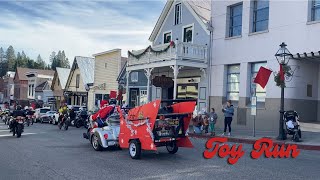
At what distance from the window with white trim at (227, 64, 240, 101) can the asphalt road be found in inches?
404

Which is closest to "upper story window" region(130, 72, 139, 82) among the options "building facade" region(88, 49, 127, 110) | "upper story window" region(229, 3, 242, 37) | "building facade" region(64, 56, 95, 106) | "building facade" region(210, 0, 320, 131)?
"building facade" region(88, 49, 127, 110)

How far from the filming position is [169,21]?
2862cm

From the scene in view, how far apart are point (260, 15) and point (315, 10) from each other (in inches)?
142

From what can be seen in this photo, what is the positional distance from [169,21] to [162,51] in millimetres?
4855

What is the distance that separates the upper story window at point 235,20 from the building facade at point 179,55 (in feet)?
6.12

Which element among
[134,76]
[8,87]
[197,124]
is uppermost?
[134,76]

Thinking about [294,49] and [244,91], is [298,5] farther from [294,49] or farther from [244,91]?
[244,91]

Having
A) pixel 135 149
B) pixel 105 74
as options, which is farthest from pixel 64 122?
pixel 105 74

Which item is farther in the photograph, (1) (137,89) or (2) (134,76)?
(2) (134,76)

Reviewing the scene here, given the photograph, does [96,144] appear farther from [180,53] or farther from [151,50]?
[151,50]

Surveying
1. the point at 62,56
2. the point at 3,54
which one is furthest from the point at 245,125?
the point at 62,56

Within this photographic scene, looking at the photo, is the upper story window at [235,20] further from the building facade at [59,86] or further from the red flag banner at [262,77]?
the building facade at [59,86]

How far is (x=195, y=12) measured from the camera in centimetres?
2584

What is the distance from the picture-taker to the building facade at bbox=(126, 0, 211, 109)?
2377 cm
